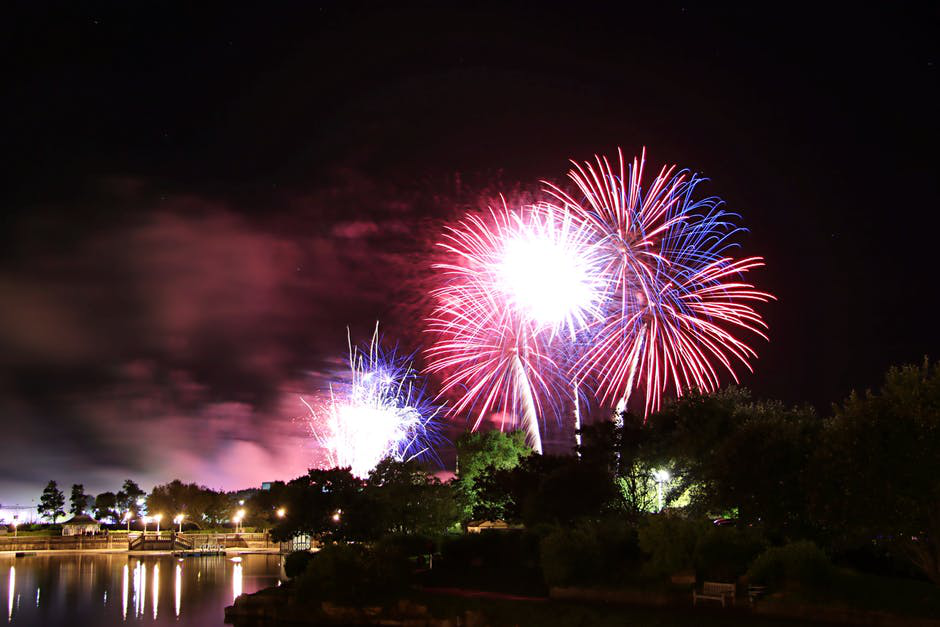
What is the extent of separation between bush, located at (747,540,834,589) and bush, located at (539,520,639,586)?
→ 14.8ft

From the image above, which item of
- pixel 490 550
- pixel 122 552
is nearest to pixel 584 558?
pixel 490 550

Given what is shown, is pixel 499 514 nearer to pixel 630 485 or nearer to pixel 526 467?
pixel 526 467

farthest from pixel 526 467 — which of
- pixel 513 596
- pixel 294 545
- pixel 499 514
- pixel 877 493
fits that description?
pixel 294 545

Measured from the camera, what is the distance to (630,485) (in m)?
40.6

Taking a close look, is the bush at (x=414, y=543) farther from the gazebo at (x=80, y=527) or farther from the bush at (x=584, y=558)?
the gazebo at (x=80, y=527)

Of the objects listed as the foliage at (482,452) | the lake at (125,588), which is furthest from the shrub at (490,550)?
the foliage at (482,452)

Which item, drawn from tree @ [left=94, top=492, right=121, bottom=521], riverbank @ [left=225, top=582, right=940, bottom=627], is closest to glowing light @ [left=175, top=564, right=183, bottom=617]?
riverbank @ [left=225, top=582, right=940, bottom=627]

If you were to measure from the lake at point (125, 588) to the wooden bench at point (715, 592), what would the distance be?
61.6 feet

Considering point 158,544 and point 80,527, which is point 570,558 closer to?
point 158,544

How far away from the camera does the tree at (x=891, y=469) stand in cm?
2236

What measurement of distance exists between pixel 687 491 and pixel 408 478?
15.2 metres

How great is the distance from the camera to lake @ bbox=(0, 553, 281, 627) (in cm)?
3356

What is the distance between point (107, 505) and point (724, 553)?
4921 inches

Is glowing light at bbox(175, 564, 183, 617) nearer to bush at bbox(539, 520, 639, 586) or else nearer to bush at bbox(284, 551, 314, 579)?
bush at bbox(284, 551, 314, 579)
